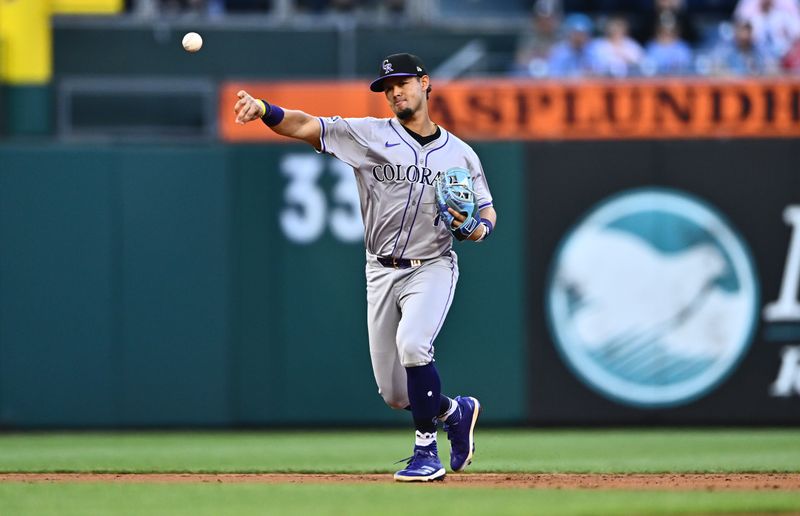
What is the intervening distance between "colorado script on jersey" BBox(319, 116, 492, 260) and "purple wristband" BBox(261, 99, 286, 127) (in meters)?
0.27

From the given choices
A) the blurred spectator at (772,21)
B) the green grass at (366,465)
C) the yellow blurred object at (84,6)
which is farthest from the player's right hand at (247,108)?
the yellow blurred object at (84,6)

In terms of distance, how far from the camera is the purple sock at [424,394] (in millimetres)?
6816

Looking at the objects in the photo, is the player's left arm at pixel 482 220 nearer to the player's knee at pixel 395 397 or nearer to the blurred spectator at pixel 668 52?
the player's knee at pixel 395 397

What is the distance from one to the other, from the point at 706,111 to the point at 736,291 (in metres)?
1.51

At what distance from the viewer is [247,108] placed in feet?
21.9

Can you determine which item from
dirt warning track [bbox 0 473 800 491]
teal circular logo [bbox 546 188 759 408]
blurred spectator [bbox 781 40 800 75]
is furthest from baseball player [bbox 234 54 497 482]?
blurred spectator [bbox 781 40 800 75]

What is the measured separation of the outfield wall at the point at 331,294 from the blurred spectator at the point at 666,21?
2.51 meters

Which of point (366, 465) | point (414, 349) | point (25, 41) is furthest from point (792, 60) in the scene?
point (414, 349)

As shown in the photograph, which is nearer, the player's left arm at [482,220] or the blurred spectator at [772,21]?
the player's left arm at [482,220]

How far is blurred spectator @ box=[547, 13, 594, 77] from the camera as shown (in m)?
12.9

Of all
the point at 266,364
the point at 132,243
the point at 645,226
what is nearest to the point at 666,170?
the point at 645,226

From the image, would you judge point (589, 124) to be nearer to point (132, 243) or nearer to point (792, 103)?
point (792, 103)

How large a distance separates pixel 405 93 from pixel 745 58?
6.47 metres

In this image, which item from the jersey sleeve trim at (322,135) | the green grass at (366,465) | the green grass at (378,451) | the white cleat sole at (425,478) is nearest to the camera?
the green grass at (366,465)
